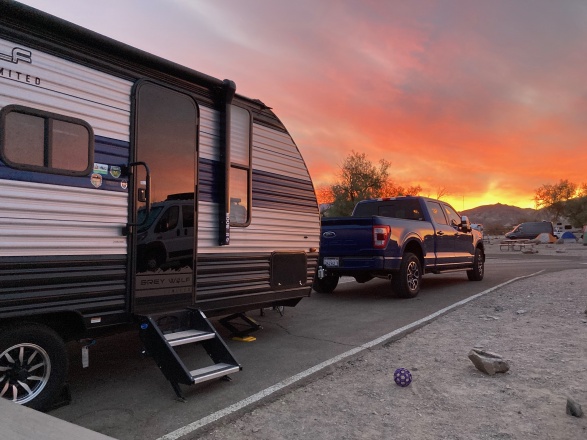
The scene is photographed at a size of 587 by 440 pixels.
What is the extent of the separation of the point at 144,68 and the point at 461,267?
30.4ft

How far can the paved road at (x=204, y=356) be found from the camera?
140 inches

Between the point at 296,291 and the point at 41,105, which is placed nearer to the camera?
the point at 41,105

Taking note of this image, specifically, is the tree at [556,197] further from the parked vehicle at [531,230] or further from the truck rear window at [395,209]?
the truck rear window at [395,209]

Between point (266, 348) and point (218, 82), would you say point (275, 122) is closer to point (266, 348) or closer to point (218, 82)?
point (218, 82)

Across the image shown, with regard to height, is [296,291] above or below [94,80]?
below

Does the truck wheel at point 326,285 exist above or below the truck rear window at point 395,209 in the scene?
below

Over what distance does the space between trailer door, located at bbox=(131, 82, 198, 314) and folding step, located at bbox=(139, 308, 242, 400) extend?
15cm

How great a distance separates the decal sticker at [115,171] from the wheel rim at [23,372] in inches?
59.0

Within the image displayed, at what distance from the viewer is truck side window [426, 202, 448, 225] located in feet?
34.3

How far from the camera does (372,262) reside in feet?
Answer: 28.2

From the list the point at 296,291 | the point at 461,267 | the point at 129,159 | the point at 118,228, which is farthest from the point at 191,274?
the point at 461,267

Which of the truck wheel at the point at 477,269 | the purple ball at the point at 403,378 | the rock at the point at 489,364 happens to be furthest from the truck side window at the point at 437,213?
the purple ball at the point at 403,378

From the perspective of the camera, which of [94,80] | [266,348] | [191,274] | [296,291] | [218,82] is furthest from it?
[296,291]

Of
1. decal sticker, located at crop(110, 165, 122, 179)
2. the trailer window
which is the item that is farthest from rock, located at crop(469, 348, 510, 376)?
decal sticker, located at crop(110, 165, 122, 179)
